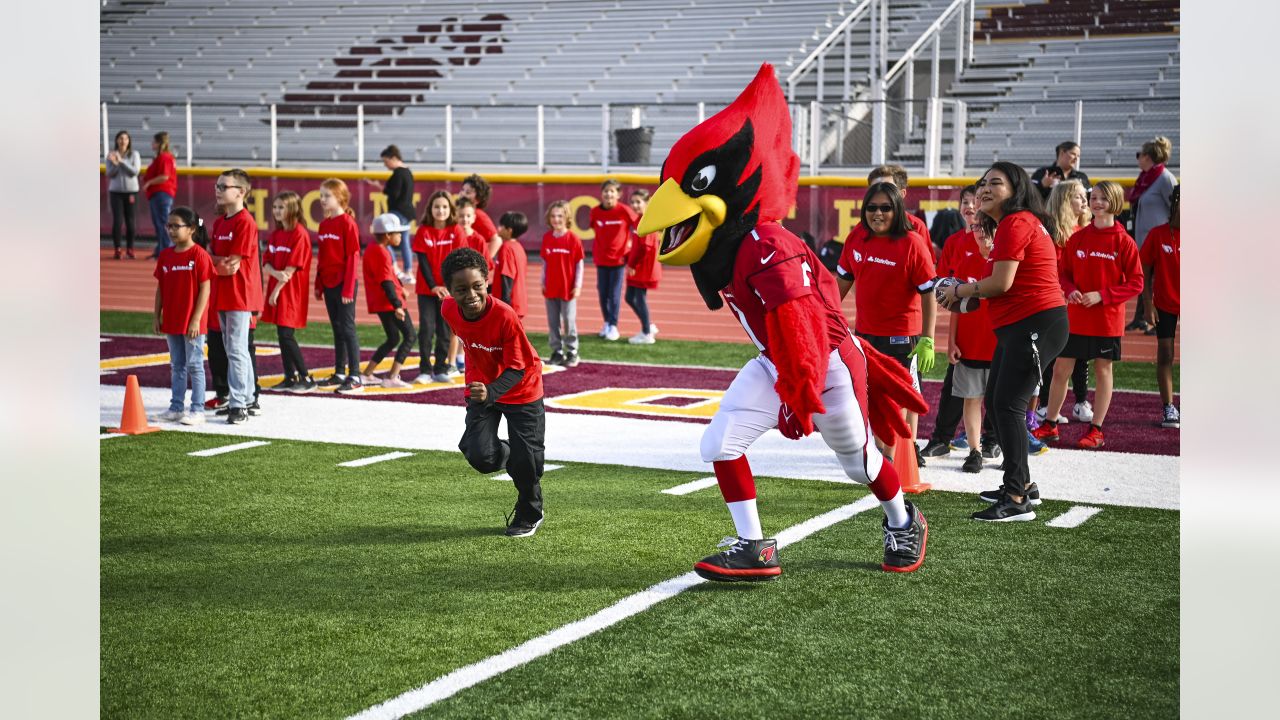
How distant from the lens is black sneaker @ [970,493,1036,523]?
6.30 metres

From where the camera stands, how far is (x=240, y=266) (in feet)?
30.0

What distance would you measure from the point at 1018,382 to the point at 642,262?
7749mm

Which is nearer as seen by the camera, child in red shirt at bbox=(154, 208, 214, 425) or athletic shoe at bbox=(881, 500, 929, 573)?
athletic shoe at bbox=(881, 500, 929, 573)

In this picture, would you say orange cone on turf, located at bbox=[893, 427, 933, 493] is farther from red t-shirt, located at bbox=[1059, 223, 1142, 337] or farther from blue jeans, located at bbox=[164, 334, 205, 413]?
blue jeans, located at bbox=[164, 334, 205, 413]

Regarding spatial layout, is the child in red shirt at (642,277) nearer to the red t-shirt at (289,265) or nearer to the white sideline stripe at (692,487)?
the red t-shirt at (289,265)

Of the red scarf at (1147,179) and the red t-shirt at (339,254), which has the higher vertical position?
the red scarf at (1147,179)

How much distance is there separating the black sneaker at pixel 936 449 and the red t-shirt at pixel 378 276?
473 centimetres

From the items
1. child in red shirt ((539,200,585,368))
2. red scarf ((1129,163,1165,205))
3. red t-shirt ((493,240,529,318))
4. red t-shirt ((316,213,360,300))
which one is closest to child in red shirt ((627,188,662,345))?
child in red shirt ((539,200,585,368))

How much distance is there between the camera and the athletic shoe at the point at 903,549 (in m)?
5.33

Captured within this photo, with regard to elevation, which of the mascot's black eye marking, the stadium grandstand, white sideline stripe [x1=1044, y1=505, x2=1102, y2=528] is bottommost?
white sideline stripe [x1=1044, y1=505, x2=1102, y2=528]

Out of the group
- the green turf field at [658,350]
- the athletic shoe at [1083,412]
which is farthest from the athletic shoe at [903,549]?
the green turf field at [658,350]

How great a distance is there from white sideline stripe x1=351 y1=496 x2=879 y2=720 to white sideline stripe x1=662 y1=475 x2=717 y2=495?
1.19 metres

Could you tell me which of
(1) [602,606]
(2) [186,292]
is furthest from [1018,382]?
(2) [186,292]
